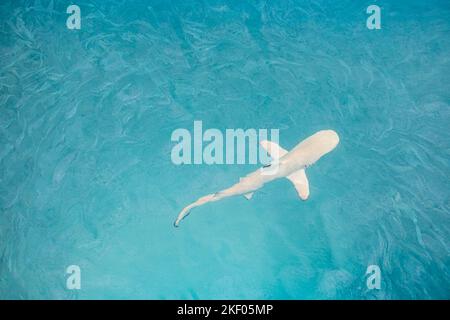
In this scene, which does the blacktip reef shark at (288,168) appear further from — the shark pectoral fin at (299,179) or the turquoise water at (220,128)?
the turquoise water at (220,128)

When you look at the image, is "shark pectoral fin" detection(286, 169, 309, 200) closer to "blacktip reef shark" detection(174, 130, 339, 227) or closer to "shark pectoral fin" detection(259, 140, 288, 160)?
"blacktip reef shark" detection(174, 130, 339, 227)

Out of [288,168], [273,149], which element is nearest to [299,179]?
[288,168]

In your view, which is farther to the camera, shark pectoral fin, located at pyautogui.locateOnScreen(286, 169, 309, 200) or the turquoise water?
the turquoise water

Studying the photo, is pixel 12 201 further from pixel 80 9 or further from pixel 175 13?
pixel 175 13

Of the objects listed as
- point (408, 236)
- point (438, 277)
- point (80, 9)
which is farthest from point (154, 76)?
point (438, 277)

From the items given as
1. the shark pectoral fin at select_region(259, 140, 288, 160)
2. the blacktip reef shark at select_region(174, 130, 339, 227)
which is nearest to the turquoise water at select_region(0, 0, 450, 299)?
the shark pectoral fin at select_region(259, 140, 288, 160)
